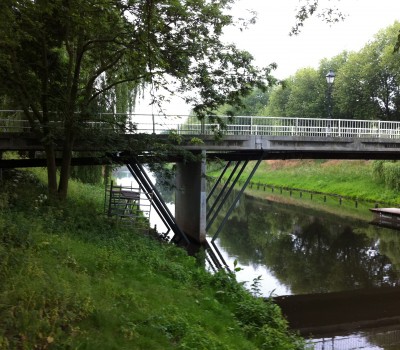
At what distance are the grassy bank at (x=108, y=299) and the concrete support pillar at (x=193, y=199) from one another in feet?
23.0

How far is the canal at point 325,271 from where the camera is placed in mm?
10492

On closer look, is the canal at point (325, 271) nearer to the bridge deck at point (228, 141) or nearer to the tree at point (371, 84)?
the bridge deck at point (228, 141)

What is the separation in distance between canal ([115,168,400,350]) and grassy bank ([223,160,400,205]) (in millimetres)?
6293

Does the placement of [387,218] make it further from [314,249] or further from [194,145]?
[194,145]

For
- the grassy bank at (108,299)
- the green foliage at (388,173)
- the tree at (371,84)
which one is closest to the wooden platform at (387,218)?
the green foliage at (388,173)

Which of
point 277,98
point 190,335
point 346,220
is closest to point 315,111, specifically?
point 277,98

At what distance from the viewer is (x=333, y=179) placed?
41.8 meters

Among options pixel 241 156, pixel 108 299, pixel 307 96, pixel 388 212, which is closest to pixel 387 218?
pixel 388 212

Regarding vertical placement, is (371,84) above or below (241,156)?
above

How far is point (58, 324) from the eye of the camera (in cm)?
499

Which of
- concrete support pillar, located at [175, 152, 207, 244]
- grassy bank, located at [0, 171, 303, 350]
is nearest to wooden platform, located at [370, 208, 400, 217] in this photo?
concrete support pillar, located at [175, 152, 207, 244]

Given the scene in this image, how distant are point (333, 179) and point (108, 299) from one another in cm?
3844

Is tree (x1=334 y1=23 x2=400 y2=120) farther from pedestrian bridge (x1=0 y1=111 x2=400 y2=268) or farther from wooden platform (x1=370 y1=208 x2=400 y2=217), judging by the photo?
pedestrian bridge (x1=0 y1=111 x2=400 y2=268)

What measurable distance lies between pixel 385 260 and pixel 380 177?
19.3m
